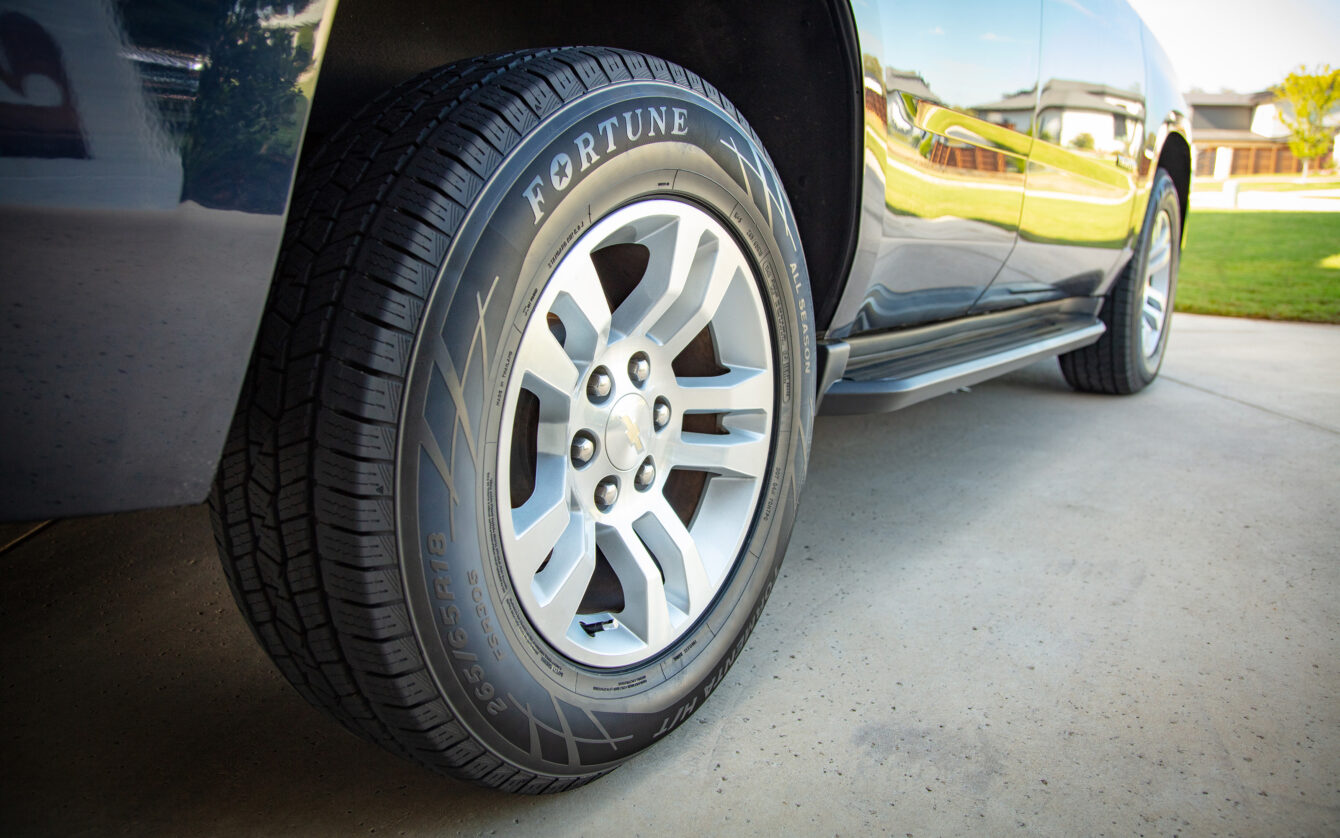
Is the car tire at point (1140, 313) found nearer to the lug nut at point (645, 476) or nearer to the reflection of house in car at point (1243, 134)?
the lug nut at point (645, 476)

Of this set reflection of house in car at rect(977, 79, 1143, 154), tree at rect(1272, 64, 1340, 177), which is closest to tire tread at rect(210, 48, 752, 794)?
reflection of house in car at rect(977, 79, 1143, 154)

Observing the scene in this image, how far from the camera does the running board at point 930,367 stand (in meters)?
1.88

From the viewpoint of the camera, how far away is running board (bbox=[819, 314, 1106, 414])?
188cm

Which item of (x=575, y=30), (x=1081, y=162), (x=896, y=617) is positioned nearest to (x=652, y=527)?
(x=896, y=617)

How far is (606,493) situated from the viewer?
1.31m

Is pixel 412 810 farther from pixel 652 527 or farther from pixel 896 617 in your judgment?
pixel 896 617

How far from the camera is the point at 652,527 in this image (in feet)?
4.60

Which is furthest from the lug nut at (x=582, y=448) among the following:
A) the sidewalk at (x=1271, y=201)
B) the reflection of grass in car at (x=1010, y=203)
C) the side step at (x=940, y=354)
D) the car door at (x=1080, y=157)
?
the sidewalk at (x=1271, y=201)

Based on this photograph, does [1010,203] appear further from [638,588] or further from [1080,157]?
[638,588]

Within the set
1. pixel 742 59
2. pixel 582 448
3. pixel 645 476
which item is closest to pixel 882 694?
pixel 645 476

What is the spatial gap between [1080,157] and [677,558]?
1.82 metres

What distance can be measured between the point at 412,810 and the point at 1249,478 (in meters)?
2.54

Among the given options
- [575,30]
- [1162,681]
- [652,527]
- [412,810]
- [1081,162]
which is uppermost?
[575,30]

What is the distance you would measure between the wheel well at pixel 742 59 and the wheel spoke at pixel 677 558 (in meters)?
0.62
